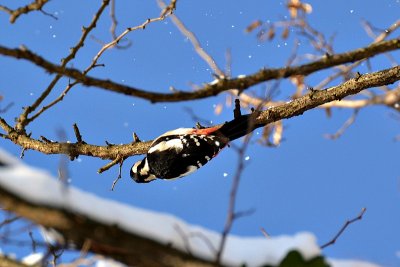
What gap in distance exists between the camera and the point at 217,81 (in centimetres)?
199

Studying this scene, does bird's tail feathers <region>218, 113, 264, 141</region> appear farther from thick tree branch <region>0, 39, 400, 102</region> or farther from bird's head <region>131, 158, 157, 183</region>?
thick tree branch <region>0, 39, 400, 102</region>

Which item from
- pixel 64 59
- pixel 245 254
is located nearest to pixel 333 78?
pixel 64 59

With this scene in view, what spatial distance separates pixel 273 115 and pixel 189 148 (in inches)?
26.0

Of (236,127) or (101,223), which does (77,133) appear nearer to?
(236,127)

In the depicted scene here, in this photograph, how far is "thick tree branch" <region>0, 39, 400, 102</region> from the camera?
6.17 feet

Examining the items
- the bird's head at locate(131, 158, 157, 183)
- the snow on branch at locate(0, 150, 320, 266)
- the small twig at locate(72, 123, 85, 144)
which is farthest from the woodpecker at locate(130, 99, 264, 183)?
the snow on branch at locate(0, 150, 320, 266)

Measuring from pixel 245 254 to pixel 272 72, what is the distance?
A: 0.80m

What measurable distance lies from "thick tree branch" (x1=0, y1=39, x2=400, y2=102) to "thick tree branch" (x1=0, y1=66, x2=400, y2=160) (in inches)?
29.3

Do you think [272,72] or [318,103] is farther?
[318,103]

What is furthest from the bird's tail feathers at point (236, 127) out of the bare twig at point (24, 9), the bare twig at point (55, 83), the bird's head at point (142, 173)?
the bare twig at point (24, 9)

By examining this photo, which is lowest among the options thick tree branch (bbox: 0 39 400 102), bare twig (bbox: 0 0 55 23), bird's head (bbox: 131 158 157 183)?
thick tree branch (bbox: 0 39 400 102)

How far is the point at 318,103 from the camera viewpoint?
11.0ft

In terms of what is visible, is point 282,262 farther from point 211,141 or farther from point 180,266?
point 211,141

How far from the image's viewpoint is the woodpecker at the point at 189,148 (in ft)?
11.8
